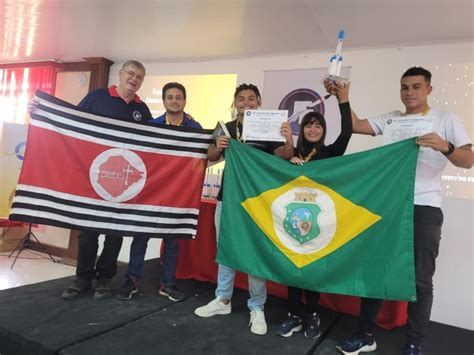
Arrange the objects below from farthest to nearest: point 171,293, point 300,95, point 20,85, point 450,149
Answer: point 20,85 < point 300,95 < point 171,293 < point 450,149

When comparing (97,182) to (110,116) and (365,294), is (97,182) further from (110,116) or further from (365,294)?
(365,294)

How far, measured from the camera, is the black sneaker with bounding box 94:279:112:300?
232 cm

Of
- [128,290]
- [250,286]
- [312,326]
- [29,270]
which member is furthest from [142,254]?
[29,270]

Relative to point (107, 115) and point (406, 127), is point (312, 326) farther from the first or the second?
point (107, 115)

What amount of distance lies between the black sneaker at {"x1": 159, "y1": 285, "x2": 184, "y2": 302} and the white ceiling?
7.24 feet

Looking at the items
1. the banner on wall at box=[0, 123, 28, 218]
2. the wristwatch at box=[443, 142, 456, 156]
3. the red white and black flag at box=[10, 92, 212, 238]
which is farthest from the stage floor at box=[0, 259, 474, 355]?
the banner on wall at box=[0, 123, 28, 218]

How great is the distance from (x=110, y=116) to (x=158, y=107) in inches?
91.7

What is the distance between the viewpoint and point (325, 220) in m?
1.95

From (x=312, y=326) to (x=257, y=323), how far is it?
320mm

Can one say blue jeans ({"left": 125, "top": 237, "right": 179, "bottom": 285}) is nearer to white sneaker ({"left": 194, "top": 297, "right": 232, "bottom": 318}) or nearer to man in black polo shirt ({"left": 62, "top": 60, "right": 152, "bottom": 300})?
man in black polo shirt ({"left": 62, "top": 60, "right": 152, "bottom": 300})

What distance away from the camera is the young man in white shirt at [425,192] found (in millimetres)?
1732

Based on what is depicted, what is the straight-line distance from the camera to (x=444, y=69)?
311 cm

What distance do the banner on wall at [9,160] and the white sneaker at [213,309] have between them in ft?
11.5

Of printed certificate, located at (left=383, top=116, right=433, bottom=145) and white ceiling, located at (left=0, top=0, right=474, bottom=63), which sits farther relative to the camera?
white ceiling, located at (left=0, top=0, right=474, bottom=63)
